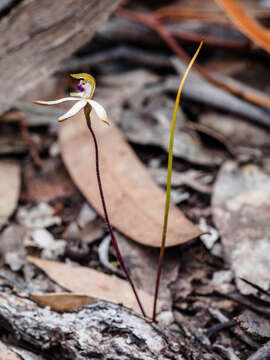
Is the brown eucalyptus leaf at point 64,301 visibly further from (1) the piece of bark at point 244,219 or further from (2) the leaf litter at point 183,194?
(1) the piece of bark at point 244,219

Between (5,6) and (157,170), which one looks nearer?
(5,6)

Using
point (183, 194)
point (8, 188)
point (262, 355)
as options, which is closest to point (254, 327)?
point (262, 355)

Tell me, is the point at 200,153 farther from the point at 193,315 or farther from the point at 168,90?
the point at 193,315

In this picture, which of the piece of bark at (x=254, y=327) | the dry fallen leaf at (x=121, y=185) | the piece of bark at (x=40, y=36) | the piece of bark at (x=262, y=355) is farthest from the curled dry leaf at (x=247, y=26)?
the piece of bark at (x=262, y=355)

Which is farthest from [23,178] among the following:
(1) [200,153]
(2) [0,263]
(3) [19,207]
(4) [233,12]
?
(4) [233,12]

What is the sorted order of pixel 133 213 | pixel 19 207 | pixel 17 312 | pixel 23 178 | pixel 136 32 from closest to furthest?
1. pixel 17 312
2. pixel 133 213
3. pixel 19 207
4. pixel 23 178
5. pixel 136 32

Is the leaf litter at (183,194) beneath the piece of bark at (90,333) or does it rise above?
beneath
